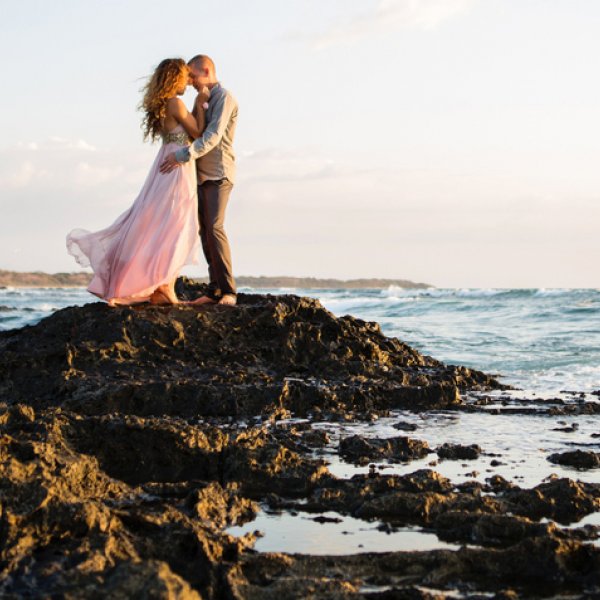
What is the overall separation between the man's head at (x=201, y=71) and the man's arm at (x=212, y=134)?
23 cm

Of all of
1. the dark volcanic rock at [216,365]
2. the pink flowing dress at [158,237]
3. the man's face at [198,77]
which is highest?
the man's face at [198,77]

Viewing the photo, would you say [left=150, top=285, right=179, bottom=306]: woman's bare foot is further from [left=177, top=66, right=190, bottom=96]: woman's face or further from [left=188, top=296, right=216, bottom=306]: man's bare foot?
[left=177, top=66, right=190, bottom=96]: woman's face

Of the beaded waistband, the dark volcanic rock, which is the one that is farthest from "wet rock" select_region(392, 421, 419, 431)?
the beaded waistband

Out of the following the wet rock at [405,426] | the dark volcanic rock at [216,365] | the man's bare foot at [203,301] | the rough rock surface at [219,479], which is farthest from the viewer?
the man's bare foot at [203,301]

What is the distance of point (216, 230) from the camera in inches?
352

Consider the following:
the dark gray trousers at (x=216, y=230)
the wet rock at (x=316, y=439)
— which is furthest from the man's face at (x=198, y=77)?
the wet rock at (x=316, y=439)

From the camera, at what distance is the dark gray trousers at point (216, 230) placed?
885 cm

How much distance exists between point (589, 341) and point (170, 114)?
337 inches

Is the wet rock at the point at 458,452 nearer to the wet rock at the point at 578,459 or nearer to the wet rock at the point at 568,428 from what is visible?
the wet rock at the point at 578,459

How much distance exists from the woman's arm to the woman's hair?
0.06 m

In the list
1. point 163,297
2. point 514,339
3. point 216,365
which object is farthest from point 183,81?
point 514,339

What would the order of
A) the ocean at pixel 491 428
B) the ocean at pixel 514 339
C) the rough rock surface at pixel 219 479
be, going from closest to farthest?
the rough rock surface at pixel 219 479 → the ocean at pixel 491 428 → the ocean at pixel 514 339

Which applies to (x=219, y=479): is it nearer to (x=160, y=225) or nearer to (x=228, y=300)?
(x=160, y=225)

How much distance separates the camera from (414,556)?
3.56 meters
